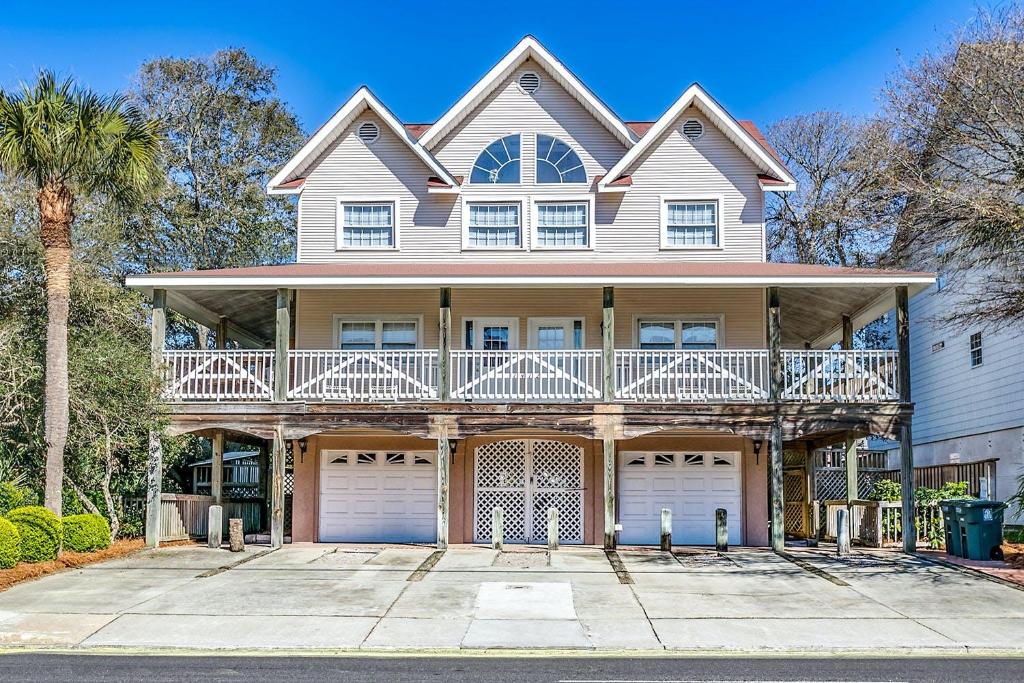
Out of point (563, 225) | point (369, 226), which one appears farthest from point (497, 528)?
point (369, 226)

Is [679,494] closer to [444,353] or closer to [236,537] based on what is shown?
[444,353]

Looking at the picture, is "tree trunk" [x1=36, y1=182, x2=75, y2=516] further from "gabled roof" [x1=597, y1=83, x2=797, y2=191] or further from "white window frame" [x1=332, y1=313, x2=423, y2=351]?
"gabled roof" [x1=597, y1=83, x2=797, y2=191]

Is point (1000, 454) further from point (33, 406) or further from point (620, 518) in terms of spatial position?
point (33, 406)

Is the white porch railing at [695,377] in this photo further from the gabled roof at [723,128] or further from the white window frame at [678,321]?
the gabled roof at [723,128]

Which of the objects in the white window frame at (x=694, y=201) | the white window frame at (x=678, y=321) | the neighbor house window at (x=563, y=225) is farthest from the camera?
the neighbor house window at (x=563, y=225)

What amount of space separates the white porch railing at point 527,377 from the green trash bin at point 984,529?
7465 millimetres

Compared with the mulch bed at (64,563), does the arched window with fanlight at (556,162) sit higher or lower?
higher

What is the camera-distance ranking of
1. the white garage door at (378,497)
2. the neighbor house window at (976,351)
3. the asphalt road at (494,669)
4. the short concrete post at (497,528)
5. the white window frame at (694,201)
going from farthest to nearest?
the neighbor house window at (976,351) < the white window frame at (694,201) < the white garage door at (378,497) < the short concrete post at (497,528) < the asphalt road at (494,669)

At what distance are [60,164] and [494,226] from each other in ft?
32.3

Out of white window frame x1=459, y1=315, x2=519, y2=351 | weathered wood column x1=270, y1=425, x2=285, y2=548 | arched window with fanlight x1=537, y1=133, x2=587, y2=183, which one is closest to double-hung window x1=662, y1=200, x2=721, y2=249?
arched window with fanlight x1=537, y1=133, x2=587, y2=183

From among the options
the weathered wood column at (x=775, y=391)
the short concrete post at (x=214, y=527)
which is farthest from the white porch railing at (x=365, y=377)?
the weathered wood column at (x=775, y=391)

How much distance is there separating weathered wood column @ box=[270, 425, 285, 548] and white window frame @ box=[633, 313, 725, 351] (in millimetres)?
8151

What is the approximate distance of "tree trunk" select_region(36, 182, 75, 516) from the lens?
2036 centimetres

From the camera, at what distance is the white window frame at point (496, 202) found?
26.0 m
